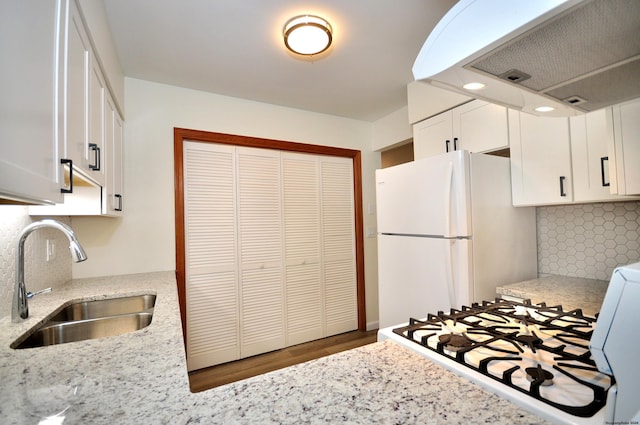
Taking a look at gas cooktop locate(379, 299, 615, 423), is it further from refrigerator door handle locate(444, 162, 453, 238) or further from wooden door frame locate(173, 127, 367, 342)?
wooden door frame locate(173, 127, 367, 342)

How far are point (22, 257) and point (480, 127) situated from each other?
2608 millimetres

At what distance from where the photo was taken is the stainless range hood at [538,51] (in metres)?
0.52

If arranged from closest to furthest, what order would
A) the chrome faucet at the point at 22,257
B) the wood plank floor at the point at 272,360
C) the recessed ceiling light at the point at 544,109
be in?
the recessed ceiling light at the point at 544,109 < the chrome faucet at the point at 22,257 < the wood plank floor at the point at 272,360

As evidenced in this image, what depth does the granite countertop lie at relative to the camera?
1.83 ft

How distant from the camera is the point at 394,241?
2217mm

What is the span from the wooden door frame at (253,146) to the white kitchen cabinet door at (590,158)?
76.6 inches

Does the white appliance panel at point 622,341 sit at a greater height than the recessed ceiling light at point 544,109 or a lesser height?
lesser

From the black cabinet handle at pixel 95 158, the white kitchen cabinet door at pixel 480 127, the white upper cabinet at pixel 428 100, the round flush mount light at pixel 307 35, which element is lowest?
the black cabinet handle at pixel 95 158

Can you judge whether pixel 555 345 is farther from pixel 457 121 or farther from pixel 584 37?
pixel 457 121

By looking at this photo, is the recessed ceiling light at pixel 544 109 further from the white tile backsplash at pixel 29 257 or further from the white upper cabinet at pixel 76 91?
the white tile backsplash at pixel 29 257

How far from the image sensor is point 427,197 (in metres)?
1.96

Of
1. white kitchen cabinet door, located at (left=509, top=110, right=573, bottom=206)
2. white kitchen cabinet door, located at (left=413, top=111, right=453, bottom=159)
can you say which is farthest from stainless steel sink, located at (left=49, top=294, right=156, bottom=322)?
white kitchen cabinet door, located at (left=509, top=110, right=573, bottom=206)

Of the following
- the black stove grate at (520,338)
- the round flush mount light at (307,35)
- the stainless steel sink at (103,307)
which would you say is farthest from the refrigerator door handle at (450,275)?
the stainless steel sink at (103,307)

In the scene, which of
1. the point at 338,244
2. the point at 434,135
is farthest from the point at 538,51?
the point at 338,244
